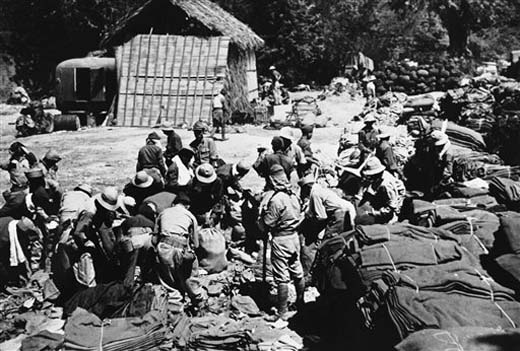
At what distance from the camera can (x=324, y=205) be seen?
7375 millimetres

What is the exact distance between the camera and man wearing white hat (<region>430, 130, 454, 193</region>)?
9.09 meters

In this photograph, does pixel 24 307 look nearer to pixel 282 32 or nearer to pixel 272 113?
pixel 272 113

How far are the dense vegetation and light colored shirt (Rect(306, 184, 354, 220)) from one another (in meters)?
Answer: 23.1

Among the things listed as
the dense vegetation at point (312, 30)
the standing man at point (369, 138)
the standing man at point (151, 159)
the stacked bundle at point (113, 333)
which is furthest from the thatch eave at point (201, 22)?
the stacked bundle at point (113, 333)

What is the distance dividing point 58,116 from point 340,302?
15.5m

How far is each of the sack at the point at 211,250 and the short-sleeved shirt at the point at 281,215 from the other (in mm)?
1386

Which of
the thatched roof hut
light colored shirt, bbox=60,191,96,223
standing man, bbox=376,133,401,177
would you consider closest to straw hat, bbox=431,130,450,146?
standing man, bbox=376,133,401,177

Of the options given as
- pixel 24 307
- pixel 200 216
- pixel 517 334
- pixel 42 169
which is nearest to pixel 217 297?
pixel 200 216

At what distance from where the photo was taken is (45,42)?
28.9m

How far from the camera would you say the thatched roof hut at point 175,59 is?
63.8 feet

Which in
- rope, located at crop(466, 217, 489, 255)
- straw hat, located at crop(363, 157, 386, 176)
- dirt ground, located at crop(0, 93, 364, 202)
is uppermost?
straw hat, located at crop(363, 157, 386, 176)

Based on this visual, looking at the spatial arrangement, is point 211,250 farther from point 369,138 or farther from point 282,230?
point 369,138

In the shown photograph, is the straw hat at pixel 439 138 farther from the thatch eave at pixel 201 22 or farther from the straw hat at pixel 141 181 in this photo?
the thatch eave at pixel 201 22

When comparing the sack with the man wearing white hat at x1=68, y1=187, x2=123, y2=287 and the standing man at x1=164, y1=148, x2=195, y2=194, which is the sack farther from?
the man wearing white hat at x1=68, y1=187, x2=123, y2=287
